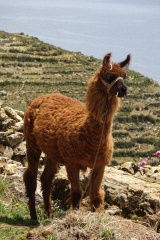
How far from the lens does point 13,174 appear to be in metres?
8.94

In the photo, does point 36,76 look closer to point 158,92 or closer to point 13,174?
point 158,92

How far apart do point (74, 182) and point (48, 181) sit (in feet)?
4.51

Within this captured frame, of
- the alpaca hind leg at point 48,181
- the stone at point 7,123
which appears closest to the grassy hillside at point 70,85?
the stone at point 7,123

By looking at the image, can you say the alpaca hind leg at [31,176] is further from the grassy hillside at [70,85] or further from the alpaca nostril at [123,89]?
the grassy hillside at [70,85]

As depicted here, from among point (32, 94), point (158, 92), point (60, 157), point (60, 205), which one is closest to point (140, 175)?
point (60, 205)

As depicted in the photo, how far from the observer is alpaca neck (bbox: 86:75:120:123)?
20.2 ft

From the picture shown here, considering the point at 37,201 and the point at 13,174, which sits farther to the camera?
the point at 13,174

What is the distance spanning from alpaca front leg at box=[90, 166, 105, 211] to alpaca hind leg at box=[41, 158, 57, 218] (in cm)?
130

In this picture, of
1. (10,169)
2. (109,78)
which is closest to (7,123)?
(10,169)

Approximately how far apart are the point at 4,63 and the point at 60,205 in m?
79.4

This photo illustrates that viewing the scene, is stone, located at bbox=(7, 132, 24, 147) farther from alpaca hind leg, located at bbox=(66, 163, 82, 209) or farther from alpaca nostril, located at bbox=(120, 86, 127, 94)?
alpaca nostril, located at bbox=(120, 86, 127, 94)

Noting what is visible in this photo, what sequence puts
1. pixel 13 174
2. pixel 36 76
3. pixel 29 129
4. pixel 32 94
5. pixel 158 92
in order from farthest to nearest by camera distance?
pixel 158 92 < pixel 36 76 < pixel 32 94 < pixel 13 174 < pixel 29 129

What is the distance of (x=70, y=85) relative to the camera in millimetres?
82000

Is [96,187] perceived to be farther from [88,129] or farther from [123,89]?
[123,89]
